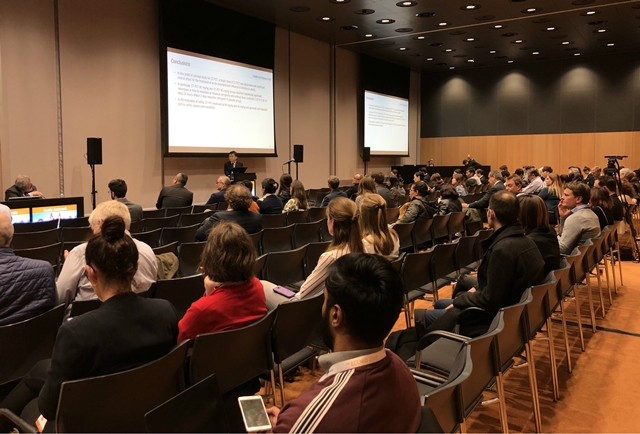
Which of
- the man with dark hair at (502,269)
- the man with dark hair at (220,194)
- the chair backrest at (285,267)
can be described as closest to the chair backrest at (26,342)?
the chair backrest at (285,267)

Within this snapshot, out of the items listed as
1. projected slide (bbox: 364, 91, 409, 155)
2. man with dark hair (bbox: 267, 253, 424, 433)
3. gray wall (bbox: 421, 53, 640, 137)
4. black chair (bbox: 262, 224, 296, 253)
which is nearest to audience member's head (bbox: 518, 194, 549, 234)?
man with dark hair (bbox: 267, 253, 424, 433)

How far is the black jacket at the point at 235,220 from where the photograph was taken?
4.80 meters

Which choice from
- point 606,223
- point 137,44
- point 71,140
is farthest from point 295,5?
point 606,223

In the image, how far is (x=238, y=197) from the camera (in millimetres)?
4766

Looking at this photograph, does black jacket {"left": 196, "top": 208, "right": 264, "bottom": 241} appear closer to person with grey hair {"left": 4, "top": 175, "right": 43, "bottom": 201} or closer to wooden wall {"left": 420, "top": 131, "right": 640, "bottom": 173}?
person with grey hair {"left": 4, "top": 175, "right": 43, "bottom": 201}

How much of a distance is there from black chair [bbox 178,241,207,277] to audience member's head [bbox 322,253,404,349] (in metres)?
3.31

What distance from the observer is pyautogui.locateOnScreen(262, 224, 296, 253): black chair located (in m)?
5.46

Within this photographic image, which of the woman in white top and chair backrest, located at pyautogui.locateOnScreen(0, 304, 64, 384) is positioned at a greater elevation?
the woman in white top

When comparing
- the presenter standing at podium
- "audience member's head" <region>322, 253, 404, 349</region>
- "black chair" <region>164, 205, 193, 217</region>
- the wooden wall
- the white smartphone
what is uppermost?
the wooden wall

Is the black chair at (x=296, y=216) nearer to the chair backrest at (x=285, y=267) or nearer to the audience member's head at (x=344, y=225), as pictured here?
the chair backrest at (x=285, y=267)

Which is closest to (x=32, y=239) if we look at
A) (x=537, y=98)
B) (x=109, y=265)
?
(x=109, y=265)

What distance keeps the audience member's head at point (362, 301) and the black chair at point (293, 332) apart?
1.19 metres

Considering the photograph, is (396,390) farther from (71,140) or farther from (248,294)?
(71,140)

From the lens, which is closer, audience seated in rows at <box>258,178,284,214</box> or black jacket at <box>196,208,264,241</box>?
black jacket at <box>196,208,264,241</box>
